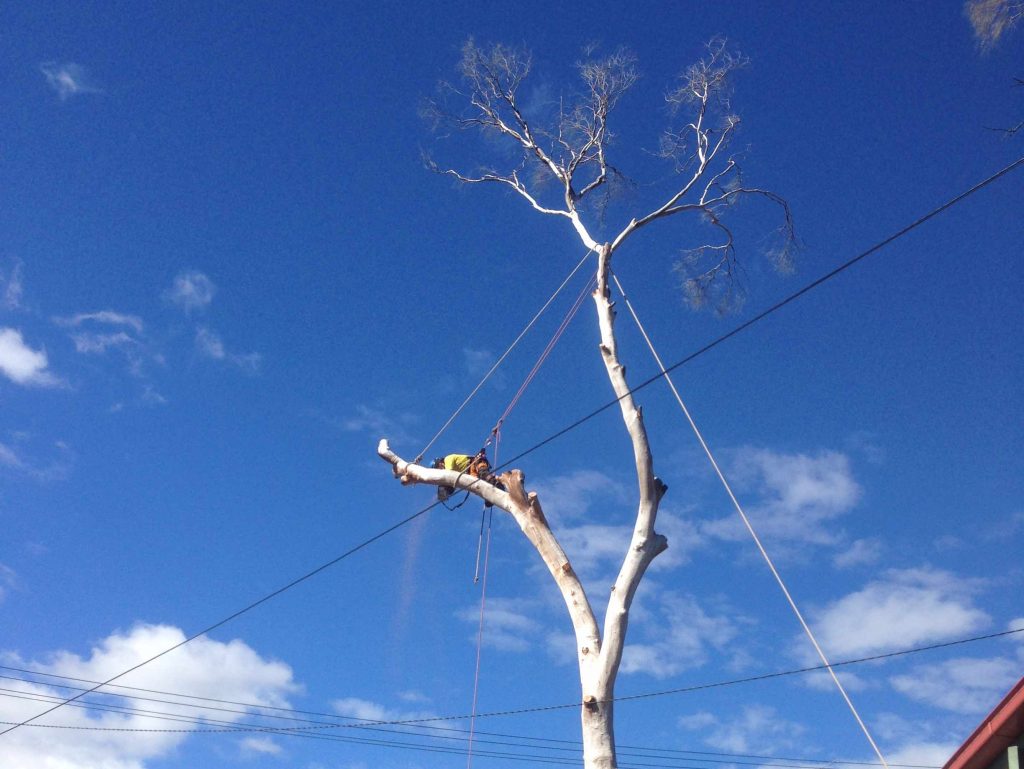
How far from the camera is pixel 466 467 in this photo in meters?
8.62

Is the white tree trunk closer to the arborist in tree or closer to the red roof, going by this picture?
the arborist in tree

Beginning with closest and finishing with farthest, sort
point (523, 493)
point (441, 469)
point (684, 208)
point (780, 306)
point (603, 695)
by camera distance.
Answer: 1. point (603, 695)
2. point (780, 306)
3. point (523, 493)
4. point (441, 469)
5. point (684, 208)

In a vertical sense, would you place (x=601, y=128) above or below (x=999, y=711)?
above

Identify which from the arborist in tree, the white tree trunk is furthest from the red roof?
the arborist in tree

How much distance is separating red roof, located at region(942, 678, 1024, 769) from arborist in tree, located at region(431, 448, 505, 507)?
426 centimetres

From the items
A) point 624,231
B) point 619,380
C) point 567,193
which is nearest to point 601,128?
point 567,193

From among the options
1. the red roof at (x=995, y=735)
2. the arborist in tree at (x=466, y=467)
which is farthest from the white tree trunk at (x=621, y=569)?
the red roof at (x=995, y=735)

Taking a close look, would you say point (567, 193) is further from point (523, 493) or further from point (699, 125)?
point (523, 493)

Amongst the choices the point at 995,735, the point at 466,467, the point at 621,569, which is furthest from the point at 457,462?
the point at 995,735

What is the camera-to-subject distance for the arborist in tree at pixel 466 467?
8445mm

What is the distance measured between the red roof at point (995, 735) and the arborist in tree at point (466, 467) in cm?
426

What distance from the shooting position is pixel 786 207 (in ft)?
33.7

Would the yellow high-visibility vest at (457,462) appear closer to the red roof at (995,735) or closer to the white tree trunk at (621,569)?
the white tree trunk at (621,569)

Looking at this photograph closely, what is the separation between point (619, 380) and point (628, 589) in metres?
1.83
